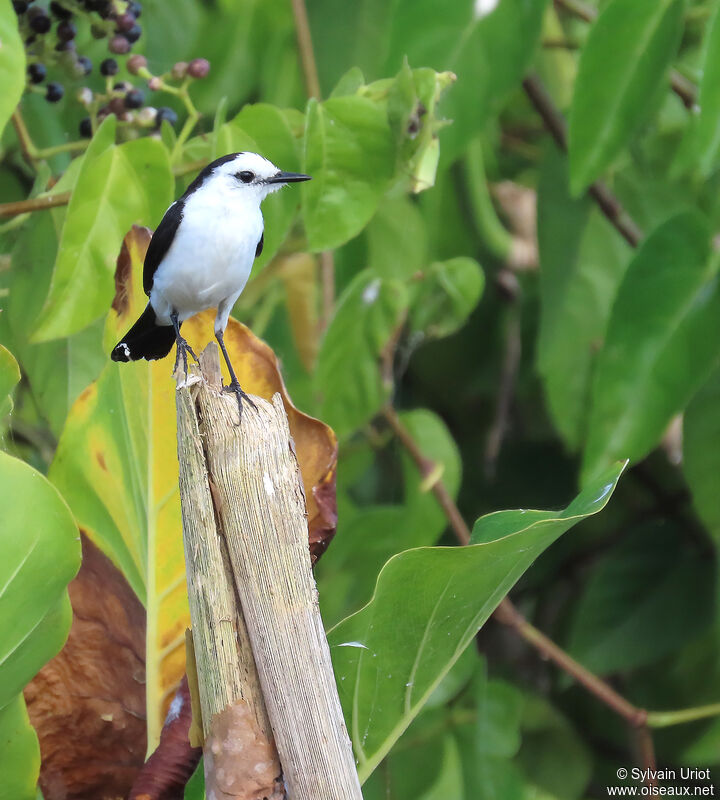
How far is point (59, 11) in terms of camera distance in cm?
117

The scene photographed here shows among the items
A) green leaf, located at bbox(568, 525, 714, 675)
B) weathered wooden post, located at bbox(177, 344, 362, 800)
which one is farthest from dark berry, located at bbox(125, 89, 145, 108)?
green leaf, located at bbox(568, 525, 714, 675)

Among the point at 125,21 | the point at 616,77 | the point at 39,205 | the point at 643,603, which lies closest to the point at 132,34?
the point at 125,21

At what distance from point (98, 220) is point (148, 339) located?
0.55 feet

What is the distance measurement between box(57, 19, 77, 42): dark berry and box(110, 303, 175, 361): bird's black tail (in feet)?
1.31

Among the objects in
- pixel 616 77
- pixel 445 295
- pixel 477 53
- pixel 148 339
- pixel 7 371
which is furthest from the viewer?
pixel 445 295

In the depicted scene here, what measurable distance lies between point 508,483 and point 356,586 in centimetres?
60

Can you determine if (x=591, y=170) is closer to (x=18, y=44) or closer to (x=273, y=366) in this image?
(x=273, y=366)

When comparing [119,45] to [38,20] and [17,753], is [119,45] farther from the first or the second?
[17,753]

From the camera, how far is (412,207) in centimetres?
178

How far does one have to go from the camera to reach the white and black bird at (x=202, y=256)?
94cm

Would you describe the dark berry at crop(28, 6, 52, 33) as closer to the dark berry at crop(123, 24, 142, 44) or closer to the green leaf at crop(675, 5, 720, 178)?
the dark berry at crop(123, 24, 142, 44)

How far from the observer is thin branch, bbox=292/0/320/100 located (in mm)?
1515

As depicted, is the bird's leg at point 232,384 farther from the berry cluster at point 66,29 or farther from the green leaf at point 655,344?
the green leaf at point 655,344

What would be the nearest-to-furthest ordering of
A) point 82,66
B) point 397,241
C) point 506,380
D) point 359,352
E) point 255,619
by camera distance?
point 255,619
point 82,66
point 359,352
point 397,241
point 506,380
